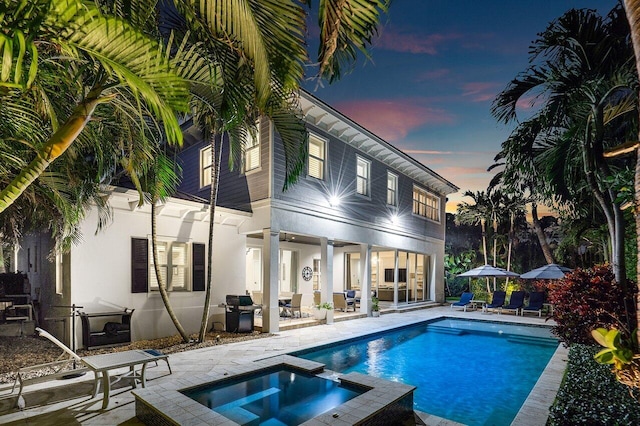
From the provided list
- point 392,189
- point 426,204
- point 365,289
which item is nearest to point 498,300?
point 426,204

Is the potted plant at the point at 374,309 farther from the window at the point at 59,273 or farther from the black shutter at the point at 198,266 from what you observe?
the window at the point at 59,273

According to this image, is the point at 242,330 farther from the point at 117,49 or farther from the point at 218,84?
the point at 117,49

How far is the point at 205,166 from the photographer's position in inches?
520

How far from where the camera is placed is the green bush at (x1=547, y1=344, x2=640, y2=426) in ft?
11.5

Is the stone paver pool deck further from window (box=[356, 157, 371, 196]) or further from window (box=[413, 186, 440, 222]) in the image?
window (box=[413, 186, 440, 222])

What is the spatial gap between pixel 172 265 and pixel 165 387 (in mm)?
5548

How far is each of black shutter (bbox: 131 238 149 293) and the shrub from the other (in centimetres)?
1004

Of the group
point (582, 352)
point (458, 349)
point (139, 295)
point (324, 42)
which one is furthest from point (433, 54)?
point (324, 42)

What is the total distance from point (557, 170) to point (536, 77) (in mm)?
2153

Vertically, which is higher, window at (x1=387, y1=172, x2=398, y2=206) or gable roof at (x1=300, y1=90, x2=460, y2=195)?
gable roof at (x1=300, y1=90, x2=460, y2=195)

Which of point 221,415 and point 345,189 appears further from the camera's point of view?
point 345,189

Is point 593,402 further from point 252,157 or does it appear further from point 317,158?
point 252,157

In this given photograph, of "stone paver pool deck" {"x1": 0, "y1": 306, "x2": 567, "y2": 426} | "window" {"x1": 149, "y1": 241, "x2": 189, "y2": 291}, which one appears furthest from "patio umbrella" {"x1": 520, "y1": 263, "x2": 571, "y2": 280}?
"window" {"x1": 149, "y1": 241, "x2": 189, "y2": 291}

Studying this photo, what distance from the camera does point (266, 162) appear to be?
1086 centimetres
